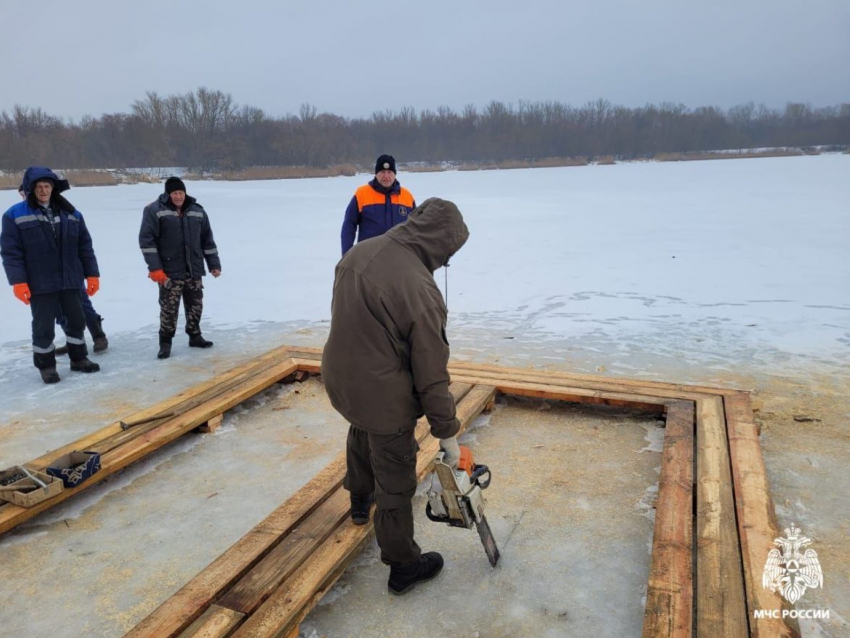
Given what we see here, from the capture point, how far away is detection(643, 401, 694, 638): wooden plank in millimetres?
1984

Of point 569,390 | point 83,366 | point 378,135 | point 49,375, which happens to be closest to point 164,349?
point 83,366

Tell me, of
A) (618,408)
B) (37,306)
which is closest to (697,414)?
(618,408)

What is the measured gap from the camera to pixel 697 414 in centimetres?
363

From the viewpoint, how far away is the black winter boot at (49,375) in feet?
15.6

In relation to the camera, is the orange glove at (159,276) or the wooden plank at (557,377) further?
the orange glove at (159,276)

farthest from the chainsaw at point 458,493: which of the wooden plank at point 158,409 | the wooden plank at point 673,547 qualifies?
the wooden plank at point 158,409

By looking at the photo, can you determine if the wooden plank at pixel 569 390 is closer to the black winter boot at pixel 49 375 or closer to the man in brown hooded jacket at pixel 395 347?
the man in brown hooded jacket at pixel 395 347

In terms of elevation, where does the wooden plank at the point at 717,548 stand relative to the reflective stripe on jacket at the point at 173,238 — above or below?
below

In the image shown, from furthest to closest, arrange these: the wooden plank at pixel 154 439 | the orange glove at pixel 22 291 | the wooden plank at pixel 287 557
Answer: the orange glove at pixel 22 291
the wooden plank at pixel 154 439
the wooden plank at pixel 287 557

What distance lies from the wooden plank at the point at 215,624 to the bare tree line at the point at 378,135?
149ft

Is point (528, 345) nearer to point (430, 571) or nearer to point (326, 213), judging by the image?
point (430, 571)

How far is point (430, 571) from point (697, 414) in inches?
81.6

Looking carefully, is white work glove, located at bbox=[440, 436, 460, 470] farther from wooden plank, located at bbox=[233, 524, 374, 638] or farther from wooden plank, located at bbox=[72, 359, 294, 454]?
wooden plank, located at bbox=[72, 359, 294, 454]

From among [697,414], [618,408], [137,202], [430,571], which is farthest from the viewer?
[137,202]
